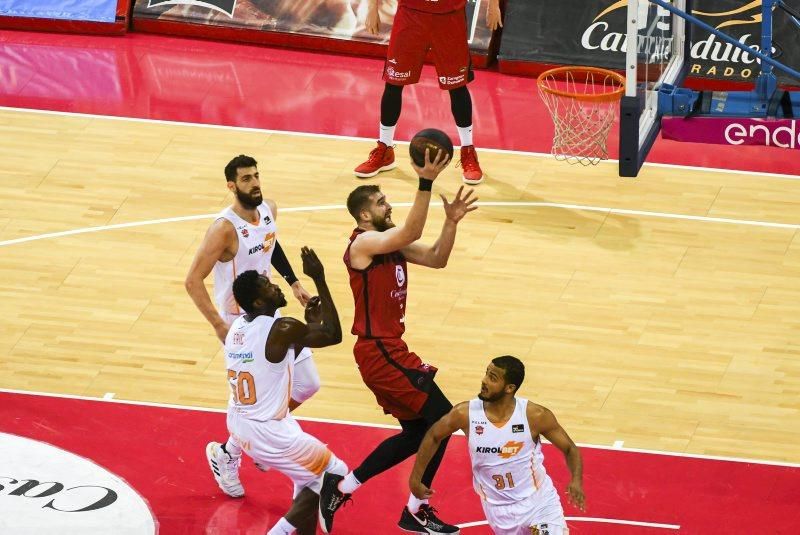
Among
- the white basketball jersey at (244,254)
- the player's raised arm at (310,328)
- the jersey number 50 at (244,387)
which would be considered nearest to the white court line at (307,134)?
the white basketball jersey at (244,254)

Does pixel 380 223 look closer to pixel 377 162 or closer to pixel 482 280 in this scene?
pixel 482 280

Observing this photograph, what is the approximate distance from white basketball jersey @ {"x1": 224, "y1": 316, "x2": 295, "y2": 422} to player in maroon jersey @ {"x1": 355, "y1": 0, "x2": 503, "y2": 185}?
17.9 ft

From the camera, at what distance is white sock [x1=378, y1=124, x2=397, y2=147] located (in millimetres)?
13891

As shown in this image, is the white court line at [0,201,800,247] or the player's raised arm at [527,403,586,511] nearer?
the player's raised arm at [527,403,586,511]

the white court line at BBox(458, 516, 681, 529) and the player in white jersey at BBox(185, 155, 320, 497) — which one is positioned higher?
the player in white jersey at BBox(185, 155, 320, 497)

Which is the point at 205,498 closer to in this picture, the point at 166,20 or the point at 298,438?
the point at 298,438

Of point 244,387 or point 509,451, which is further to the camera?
point 244,387

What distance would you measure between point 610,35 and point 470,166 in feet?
9.48

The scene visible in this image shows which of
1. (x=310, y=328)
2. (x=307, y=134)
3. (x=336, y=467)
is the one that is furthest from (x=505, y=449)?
(x=307, y=134)

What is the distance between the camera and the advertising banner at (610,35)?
1529 cm

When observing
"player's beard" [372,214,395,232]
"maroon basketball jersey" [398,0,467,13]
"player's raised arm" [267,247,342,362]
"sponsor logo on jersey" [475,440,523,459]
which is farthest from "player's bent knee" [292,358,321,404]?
"maroon basketball jersey" [398,0,467,13]

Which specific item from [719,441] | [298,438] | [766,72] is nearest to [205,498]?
[298,438]

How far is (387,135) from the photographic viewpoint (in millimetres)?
13938

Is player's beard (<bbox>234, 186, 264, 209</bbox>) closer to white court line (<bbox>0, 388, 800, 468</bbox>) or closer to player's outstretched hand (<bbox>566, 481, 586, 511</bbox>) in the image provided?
white court line (<bbox>0, 388, 800, 468</bbox>)
